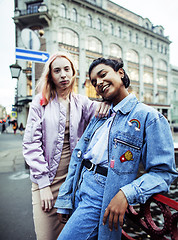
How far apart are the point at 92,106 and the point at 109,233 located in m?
1.33

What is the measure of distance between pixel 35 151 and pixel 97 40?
27.0 meters

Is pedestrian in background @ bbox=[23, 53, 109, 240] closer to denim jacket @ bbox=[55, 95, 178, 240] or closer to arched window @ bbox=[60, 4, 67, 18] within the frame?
denim jacket @ bbox=[55, 95, 178, 240]

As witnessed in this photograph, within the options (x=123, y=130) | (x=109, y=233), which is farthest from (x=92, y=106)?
(x=109, y=233)

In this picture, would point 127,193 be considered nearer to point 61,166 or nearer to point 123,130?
point 123,130

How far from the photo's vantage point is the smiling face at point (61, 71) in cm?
173

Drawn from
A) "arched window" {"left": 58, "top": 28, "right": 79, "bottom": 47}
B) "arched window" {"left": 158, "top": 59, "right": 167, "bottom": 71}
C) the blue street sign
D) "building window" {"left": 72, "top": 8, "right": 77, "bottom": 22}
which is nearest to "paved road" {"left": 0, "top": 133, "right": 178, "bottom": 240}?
the blue street sign

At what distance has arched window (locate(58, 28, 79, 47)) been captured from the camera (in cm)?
2184

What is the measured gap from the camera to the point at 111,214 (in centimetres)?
109

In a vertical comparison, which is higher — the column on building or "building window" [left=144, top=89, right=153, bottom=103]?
the column on building

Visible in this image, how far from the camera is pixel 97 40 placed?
25.2 m

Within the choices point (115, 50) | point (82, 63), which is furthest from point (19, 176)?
point (115, 50)

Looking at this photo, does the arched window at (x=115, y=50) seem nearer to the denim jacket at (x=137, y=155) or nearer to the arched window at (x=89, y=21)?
the arched window at (x=89, y=21)

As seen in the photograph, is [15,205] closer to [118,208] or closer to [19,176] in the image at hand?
[19,176]

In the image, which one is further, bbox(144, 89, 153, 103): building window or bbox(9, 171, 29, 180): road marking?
bbox(144, 89, 153, 103): building window
